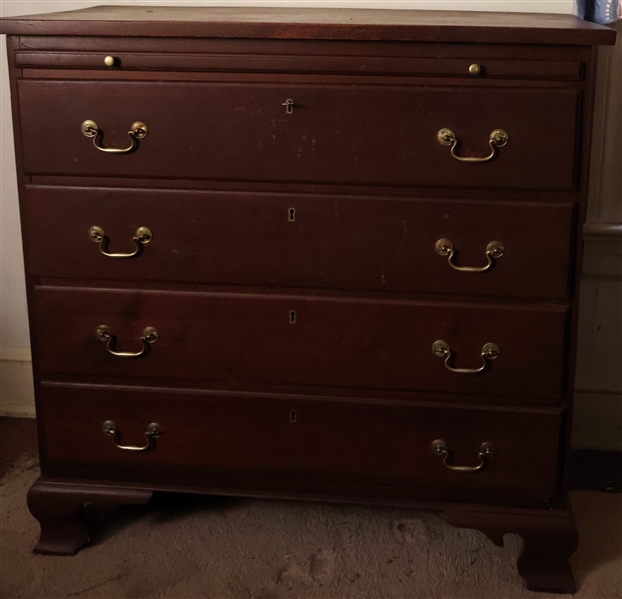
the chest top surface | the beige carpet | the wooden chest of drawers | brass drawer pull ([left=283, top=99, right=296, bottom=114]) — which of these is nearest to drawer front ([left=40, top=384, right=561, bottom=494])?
the wooden chest of drawers

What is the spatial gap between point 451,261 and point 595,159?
726 mm

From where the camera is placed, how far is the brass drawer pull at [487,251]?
1.56m

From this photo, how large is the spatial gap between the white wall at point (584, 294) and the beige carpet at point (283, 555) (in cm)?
30

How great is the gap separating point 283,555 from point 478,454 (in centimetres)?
49

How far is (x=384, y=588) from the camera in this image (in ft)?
5.70

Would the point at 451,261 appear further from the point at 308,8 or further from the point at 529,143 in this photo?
the point at 308,8

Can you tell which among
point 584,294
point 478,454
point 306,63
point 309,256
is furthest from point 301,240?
point 584,294

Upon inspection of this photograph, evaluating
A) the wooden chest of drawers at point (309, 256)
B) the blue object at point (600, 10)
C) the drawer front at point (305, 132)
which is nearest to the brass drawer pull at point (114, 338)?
the wooden chest of drawers at point (309, 256)

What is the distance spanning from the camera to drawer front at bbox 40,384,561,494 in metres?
1.69

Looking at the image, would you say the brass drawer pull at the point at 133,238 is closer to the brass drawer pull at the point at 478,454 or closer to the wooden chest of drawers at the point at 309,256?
the wooden chest of drawers at the point at 309,256

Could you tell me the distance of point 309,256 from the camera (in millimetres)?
1608

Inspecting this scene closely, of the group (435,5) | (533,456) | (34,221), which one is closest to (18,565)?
(34,221)

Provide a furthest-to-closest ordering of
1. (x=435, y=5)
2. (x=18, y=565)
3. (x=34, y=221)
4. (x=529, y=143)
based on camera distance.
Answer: (x=435, y=5) → (x=18, y=565) → (x=34, y=221) → (x=529, y=143)

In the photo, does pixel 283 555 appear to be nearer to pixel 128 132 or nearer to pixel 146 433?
pixel 146 433
